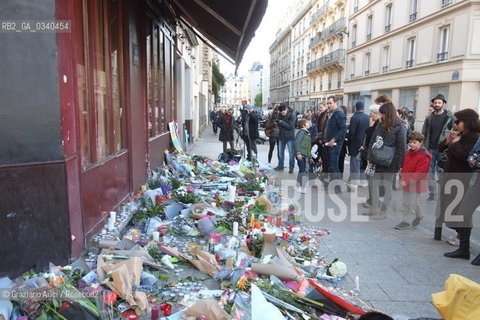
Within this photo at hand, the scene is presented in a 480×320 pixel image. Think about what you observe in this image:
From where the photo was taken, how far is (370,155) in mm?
5715

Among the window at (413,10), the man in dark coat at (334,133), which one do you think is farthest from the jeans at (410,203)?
the window at (413,10)

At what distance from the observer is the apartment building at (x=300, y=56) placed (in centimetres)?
5118

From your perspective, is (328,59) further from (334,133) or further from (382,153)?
(382,153)

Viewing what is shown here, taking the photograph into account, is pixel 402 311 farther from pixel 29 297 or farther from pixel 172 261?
pixel 29 297

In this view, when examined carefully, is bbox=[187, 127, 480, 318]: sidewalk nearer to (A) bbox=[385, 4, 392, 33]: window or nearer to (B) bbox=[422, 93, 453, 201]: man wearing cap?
(B) bbox=[422, 93, 453, 201]: man wearing cap

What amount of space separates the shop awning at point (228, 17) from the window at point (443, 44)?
15.8 m

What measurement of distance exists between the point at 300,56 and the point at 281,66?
1873cm

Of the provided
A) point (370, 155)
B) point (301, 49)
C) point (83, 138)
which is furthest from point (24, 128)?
point (301, 49)

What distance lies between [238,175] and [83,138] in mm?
4489

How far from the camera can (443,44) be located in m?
20.7

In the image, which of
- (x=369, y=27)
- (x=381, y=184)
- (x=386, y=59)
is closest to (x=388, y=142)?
(x=381, y=184)

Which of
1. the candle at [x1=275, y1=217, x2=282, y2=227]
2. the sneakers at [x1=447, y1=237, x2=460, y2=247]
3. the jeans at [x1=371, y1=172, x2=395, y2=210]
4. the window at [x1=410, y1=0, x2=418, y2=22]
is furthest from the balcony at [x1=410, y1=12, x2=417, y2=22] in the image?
the candle at [x1=275, y1=217, x2=282, y2=227]

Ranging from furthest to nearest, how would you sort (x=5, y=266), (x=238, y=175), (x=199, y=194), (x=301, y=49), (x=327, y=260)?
(x=301, y=49)
(x=238, y=175)
(x=199, y=194)
(x=327, y=260)
(x=5, y=266)

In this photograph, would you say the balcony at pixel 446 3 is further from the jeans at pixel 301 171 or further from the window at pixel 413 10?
the jeans at pixel 301 171
